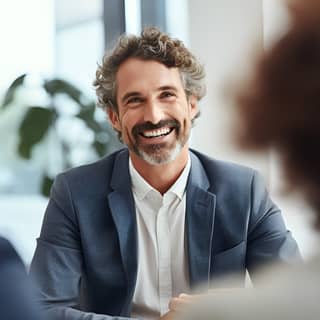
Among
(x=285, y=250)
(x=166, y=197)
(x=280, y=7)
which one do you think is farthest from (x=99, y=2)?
(x=280, y=7)

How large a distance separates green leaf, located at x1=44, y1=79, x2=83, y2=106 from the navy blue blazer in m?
1.09

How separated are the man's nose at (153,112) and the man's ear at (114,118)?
5.8 inches

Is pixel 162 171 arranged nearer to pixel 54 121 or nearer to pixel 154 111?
pixel 154 111

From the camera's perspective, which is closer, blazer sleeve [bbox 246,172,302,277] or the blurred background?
blazer sleeve [bbox 246,172,302,277]

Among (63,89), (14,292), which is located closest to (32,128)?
(63,89)

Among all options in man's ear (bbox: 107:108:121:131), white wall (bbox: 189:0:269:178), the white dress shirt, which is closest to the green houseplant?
white wall (bbox: 189:0:269:178)

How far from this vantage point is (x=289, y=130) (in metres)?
0.69

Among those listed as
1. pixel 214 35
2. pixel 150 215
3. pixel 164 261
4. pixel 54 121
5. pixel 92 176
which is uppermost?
pixel 214 35

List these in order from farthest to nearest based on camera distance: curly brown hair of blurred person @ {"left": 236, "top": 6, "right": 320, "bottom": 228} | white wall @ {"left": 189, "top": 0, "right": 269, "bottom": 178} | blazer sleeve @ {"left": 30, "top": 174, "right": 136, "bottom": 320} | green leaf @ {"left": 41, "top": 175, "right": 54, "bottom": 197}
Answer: green leaf @ {"left": 41, "top": 175, "right": 54, "bottom": 197} < white wall @ {"left": 189, "top": 0, "right": 269, "bottom": 178} < blazer sleeve @ {"left": 30, "top": 174, "right": 136, "bottom": 320} < curly brown hair of blurred person @ {"left": 236, "top": 6, "right": 320, "bottom": 228}

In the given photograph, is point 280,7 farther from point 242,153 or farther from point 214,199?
point 214,199

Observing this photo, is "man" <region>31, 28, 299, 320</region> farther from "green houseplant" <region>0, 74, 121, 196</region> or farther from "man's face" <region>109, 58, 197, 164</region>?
"green houseplant" <region>0, 74, 121, 196</region>

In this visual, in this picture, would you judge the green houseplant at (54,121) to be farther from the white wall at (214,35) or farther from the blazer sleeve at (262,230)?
the blazer sleeve at (262,230)

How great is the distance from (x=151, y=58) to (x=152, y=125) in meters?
0.19

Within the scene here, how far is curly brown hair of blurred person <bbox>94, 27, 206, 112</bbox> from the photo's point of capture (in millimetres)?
2006
